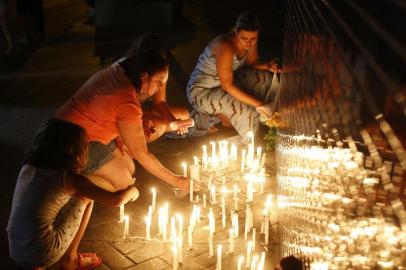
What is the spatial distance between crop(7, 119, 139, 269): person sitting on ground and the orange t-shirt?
0.58m

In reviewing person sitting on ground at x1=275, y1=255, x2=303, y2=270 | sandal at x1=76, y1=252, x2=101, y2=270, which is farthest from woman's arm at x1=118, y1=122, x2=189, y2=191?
person sitting on ground at x1=275, y1=255, x2=303, y2=270

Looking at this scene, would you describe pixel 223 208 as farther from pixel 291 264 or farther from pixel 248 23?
pixel 248 23

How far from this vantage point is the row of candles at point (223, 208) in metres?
4.60

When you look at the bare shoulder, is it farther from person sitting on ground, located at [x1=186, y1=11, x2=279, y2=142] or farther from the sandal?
the sandal

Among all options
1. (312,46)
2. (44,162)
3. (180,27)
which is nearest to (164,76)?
(44,162)

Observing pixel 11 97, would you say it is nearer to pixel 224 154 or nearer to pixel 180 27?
pixel 224 154

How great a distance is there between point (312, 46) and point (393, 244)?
1.56m

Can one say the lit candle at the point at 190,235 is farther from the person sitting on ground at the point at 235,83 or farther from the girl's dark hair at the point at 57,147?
the person sitting on ground at the point at 235,83

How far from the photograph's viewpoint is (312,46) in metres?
3.02

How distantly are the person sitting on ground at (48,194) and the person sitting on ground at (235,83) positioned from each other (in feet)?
10.6

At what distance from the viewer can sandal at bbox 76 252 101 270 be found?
177 inches

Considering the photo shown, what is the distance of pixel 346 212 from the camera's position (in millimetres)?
2119

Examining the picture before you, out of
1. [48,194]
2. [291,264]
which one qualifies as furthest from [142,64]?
[291,264]

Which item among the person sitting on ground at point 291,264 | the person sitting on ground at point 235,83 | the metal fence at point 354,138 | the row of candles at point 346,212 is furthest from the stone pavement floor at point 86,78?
the metal fence at point 354,138
